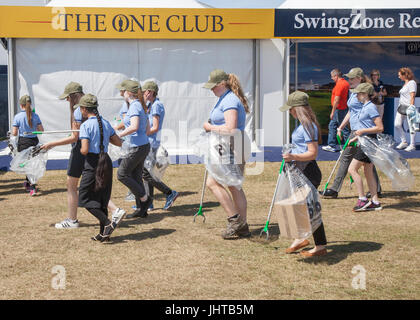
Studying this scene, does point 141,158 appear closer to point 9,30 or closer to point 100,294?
point 100,294

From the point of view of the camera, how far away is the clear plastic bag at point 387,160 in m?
8.34

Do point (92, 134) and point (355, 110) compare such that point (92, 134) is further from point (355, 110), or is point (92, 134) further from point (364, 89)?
point (355, 110)

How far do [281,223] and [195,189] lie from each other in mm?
4607

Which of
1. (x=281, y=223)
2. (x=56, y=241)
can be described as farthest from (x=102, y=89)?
(x=281, y=223)

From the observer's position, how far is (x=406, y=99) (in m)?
14.6

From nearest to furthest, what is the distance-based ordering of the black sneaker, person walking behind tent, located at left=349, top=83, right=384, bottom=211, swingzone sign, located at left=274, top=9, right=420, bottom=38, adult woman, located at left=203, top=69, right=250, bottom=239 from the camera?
adult woman, located at left=203, top=69, right=250, bottom=239 < person walking behind tent, located at left=349, top=83, right=384, bottom=211 < the black sneaker < swingzone sign, located at left=274, top=9, right=420, bottom=38

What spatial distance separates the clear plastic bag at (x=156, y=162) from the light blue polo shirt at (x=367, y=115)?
2920mm

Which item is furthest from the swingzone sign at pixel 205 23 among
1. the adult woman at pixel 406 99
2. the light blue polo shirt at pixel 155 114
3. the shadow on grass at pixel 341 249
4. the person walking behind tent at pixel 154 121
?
the shadow on grass at pixel 341 249

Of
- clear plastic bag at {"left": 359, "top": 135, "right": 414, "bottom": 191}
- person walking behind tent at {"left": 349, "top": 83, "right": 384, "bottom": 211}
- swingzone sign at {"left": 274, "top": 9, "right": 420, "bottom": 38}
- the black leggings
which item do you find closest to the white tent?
swingzone sign at {"left": 274, "top": 9, "right": 420, "bottom": 38}

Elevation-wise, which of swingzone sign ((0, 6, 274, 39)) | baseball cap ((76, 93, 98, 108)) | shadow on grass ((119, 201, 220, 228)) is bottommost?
shadow on grass ((119, 201, 220, 228))

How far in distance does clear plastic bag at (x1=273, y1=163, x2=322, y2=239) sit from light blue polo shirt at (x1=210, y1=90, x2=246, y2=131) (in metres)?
0.86

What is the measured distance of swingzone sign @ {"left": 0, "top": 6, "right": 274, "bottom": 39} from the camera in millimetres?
14477

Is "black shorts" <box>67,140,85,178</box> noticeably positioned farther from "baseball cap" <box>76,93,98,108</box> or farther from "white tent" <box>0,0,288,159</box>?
"white tent" <box>0,0,288,159</box>

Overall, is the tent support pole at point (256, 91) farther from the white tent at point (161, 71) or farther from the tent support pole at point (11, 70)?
the tent support pole at point (11, 70)
